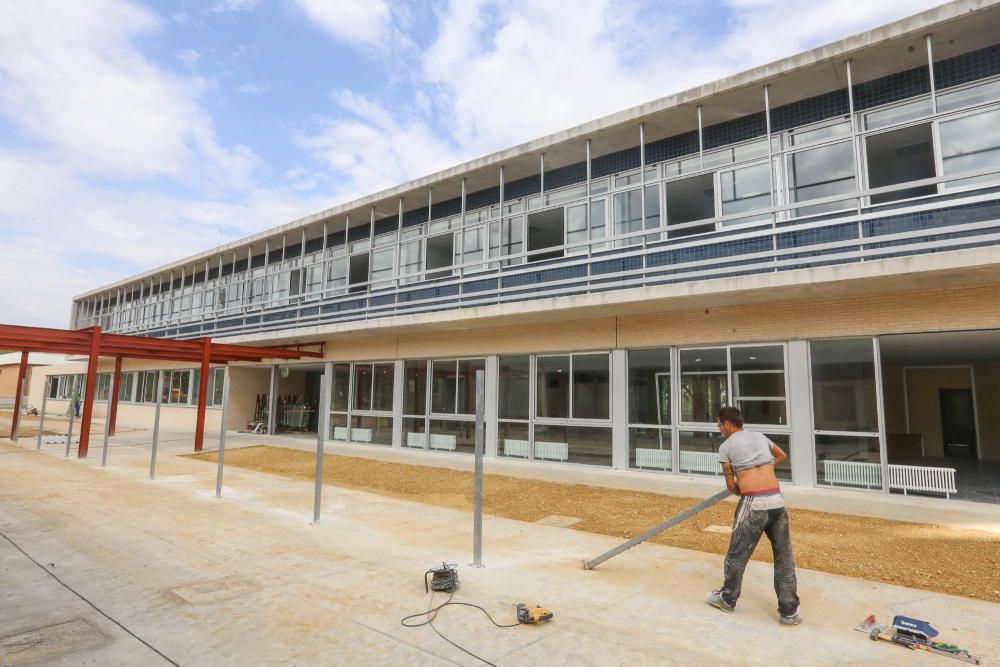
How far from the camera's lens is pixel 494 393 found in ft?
55.7

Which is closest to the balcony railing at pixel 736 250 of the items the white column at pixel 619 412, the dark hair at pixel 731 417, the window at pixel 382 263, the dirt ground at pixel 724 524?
the window at pixel 382 263

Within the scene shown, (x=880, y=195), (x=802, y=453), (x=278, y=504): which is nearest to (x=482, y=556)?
(x=278, y=504)

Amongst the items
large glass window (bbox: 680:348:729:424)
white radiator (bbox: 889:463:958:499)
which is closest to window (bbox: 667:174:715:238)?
large glass window (bbox: 680:348:729:424)

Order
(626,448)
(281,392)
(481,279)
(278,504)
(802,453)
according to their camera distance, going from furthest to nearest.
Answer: (281,392) < (481,279) < (626,448) < (802,453) < (278,504)

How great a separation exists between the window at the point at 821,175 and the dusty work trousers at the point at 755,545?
30.5 feet

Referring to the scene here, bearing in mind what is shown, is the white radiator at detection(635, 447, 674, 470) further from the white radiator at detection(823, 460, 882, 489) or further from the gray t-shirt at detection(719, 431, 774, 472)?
the gray t-shirt at detection(719, 431, 774, 472)

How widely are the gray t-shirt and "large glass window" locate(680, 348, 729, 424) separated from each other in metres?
8.07

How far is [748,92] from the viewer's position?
12648mm

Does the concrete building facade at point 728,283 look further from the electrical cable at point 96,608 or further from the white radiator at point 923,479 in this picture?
the electrical cable at point 96,608

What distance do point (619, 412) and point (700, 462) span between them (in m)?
2.25

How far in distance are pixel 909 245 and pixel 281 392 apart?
1020 inches

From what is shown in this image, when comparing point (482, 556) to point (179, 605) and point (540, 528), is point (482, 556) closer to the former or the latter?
point (540, 528)

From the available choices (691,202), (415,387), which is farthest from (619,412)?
(415,387)

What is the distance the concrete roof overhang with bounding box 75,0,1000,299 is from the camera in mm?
10461
